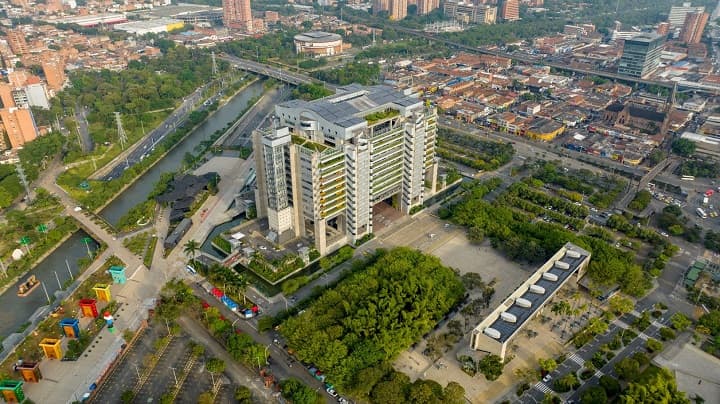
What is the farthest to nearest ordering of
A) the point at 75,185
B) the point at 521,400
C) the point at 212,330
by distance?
1. the point at 75,185
2. the point at 212,330
3. the point at 521,400

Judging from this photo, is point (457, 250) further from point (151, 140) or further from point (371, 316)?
point (151, 140)

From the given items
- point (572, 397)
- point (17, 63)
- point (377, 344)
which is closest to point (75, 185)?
point (377, 344)

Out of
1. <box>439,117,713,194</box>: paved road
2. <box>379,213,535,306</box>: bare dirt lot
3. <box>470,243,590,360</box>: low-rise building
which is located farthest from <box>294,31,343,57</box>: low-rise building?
<box>470,243,590,360</box>: low-rise building

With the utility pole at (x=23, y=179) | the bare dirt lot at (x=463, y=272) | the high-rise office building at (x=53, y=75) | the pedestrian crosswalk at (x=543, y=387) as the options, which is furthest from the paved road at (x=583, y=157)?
the high-rise office building at (x=53, y=75)

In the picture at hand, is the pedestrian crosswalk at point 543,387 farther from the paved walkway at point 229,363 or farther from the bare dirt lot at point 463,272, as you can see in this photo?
the paved walkway at point 229,363

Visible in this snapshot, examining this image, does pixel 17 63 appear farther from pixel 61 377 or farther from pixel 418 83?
pixel 61 377

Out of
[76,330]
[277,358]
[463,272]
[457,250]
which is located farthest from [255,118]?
[277,358]

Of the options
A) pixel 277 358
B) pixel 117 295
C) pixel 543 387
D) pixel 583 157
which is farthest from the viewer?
pixel 583 157
